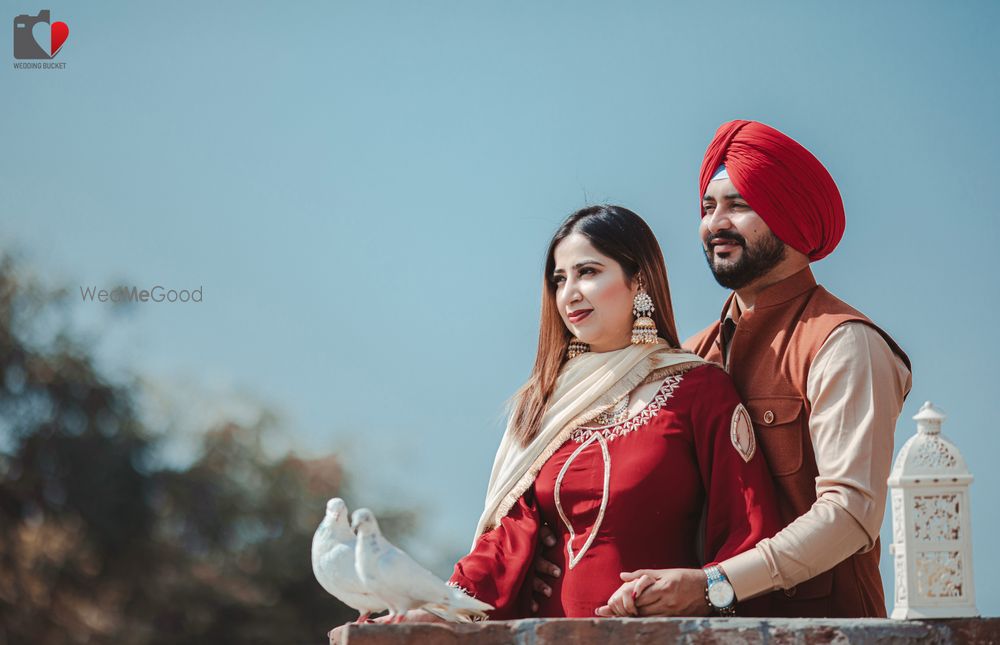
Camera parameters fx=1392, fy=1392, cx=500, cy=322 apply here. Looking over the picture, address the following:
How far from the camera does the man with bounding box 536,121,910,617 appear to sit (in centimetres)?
371

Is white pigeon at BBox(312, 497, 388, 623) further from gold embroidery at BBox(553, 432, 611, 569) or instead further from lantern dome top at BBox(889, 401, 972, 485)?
lantern dome top at BBox(889, 401, 972, 485)

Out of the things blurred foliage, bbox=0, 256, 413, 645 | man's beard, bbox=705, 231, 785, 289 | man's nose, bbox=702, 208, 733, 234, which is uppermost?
man's nose, bbox=702, 208, 733, 234

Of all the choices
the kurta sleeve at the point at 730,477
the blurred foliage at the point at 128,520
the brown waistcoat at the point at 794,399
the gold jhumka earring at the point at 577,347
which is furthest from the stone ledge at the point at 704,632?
the blurred foliage at the point at 128,520

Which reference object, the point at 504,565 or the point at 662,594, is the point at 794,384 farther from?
the point at 504,565

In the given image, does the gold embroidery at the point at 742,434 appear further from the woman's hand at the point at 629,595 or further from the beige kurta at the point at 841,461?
the woman's hand at the point at 629,595

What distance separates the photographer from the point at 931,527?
3.49 metres

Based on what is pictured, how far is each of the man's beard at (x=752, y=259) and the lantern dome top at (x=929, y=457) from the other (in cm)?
94

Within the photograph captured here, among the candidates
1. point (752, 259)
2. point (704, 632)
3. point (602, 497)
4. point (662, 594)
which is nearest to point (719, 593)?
point (662, 594)

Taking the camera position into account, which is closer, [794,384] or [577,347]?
[794,384]

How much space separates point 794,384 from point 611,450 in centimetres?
58

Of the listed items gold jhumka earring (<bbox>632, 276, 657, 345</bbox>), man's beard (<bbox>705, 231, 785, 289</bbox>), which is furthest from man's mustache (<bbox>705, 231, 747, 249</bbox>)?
gold jhumka earring (<bbox>632, 276, 657, 345</bbox>)

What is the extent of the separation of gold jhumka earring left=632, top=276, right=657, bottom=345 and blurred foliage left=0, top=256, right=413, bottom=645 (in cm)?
928

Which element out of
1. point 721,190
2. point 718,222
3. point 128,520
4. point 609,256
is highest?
point 721,190

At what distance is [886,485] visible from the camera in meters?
3.88
